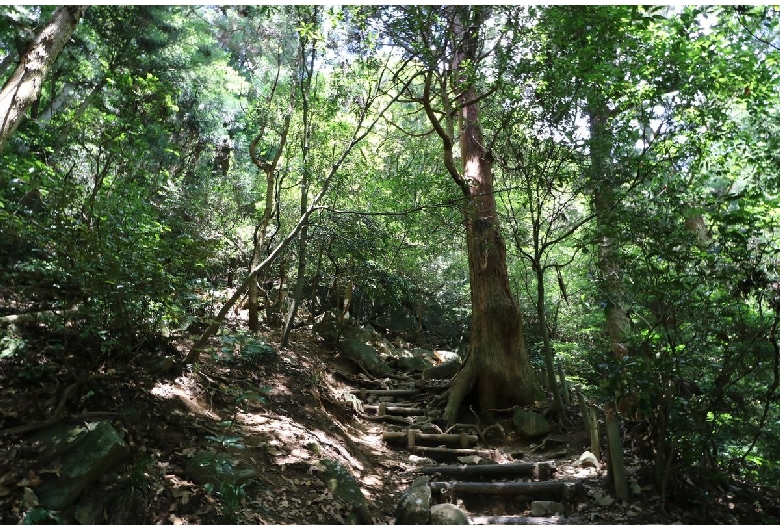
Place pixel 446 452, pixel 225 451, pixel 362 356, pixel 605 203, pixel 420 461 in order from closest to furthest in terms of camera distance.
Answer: pixel 225 451 < pixel 605 203 < pixel 420 461 < pixel 446 452 < pixel 362 356

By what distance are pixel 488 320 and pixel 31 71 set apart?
23.5ft

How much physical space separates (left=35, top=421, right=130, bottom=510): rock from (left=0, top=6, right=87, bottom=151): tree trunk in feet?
7.74

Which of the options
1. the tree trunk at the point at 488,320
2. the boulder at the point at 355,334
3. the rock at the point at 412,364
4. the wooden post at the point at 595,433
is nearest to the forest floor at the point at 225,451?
the wooden post at the point at 595,433

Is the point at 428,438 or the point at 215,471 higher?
the point at 428,438

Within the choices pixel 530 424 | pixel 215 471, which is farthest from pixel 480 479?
pixel 215 471

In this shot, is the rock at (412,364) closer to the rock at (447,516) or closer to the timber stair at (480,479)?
the timber stair at (480,479)

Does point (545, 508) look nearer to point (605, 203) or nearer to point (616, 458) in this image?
point (616, 458)

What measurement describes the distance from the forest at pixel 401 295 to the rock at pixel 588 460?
0.09 ft

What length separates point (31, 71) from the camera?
13.6 ft

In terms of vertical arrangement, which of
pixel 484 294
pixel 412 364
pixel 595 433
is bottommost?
pixel 595 433

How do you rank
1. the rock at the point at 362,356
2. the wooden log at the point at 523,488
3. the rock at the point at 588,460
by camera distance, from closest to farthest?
the wooden log at the point at 523,488 → the rock at the point at 588,460 → the rock at the point at 362,356

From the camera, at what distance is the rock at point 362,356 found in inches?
447

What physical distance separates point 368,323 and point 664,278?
11049 millimetres

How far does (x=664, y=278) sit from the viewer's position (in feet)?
15.1
